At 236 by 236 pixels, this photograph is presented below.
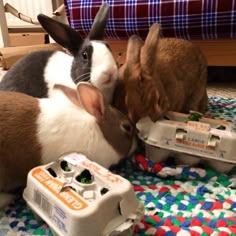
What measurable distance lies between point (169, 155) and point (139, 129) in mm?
109

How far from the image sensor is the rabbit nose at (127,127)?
34.7 inches

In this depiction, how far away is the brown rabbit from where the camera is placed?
93 centimetres

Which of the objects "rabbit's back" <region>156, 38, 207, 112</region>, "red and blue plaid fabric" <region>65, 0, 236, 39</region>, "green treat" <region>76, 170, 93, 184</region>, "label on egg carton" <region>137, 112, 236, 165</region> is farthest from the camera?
"red and blue plaid fabric" <region>65, 0, 236, 39</region>

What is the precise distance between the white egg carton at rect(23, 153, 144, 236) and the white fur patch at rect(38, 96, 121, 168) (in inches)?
1.9

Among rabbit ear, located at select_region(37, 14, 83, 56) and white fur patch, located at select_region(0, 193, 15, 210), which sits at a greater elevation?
rabbit ear, located at select_region(37, 14, 83, 56)

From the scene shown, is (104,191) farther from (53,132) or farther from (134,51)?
(134,51)

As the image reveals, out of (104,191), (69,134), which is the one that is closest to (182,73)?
(69,134)

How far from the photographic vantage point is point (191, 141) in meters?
0.88

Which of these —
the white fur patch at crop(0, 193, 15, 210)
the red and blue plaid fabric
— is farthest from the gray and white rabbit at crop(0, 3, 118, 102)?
the red and blue plaid fabric

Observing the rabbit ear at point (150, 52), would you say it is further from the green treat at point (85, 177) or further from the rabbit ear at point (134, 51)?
the green treat at point (85, 177)

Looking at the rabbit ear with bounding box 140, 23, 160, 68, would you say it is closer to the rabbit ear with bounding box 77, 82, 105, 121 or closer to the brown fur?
the rabbit ear with bounding box 77, 82, 105, 121

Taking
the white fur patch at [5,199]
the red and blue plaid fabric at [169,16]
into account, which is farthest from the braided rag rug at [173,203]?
the red and blue plaid fabric at [169,16]

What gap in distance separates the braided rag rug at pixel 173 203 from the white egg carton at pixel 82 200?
0.06 meters

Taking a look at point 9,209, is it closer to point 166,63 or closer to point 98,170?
point 98,170
